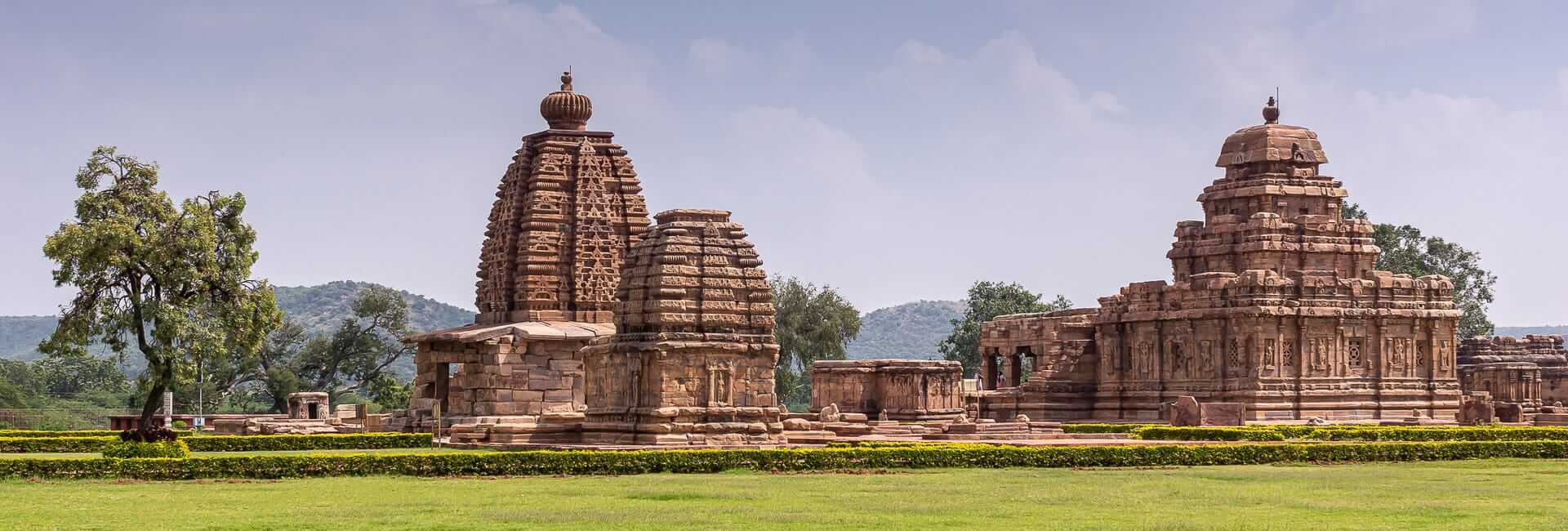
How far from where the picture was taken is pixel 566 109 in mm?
44062

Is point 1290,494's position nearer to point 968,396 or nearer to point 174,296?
point 174,296

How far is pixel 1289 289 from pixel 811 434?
1732 centimetres

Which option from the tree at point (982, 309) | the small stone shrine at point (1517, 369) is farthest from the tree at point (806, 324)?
the small stone shrine at point (1517, 369)

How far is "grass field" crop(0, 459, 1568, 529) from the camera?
2095cm

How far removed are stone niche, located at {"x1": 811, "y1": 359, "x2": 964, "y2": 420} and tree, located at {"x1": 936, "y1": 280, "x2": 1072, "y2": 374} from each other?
34.4 metres

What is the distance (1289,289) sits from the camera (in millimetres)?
49312

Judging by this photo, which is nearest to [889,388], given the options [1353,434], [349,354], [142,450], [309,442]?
[1353,434]

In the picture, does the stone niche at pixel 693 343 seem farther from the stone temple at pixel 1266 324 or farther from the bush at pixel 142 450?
the stone temple at pixel 1266 324

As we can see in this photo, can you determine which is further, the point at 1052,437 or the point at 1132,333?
the point at 1132,333

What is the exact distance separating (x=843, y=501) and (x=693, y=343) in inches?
468

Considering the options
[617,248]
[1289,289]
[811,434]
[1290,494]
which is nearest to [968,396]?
[1289,289]

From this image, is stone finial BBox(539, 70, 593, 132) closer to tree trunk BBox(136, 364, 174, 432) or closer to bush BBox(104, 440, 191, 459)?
tree trunk BBox(136, 364, 174, 432)

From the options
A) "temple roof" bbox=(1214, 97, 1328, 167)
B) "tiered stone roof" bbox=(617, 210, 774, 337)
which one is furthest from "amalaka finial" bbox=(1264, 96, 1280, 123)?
"tiered stone roof" bbox=(617, 210, 774, 337)

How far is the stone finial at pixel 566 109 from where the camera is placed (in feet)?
145
